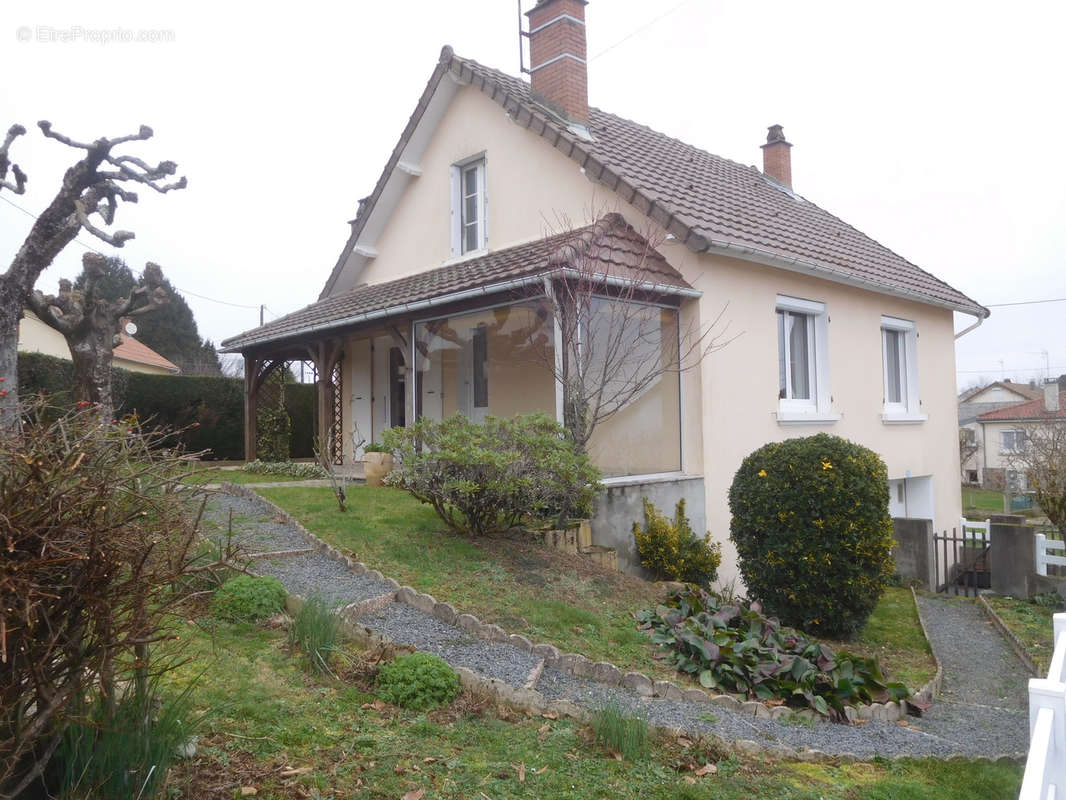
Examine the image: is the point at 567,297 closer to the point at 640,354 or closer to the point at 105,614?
the point at 640,354

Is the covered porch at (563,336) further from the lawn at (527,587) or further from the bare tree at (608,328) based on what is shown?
the lawn at (527,587)

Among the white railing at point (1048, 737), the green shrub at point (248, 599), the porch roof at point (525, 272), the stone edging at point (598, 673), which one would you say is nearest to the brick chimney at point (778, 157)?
the porch roof at point (525, 272)

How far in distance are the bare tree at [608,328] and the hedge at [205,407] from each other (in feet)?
32.3

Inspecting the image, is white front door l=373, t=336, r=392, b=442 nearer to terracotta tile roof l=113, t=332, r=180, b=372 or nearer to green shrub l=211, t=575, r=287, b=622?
green shrub l=211, t=575, r=287, b=622

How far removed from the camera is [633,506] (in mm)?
9461

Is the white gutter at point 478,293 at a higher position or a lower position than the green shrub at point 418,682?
higher

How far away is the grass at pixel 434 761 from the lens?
3.55m

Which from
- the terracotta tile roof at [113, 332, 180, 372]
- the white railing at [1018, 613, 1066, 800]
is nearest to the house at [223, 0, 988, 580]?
the white railing at [1018, 613, 1066, 800]

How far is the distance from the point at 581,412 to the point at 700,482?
239cm

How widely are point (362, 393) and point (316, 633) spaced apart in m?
10.9

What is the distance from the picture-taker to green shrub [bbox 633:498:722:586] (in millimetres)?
9227

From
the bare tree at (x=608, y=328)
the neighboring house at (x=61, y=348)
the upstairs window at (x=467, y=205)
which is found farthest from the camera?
the neighboring house at (x=61, y=348)

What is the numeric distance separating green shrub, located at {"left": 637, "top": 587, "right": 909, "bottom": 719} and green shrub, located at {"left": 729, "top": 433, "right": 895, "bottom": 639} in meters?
1.02

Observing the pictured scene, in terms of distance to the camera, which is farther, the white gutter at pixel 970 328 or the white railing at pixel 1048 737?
the white gutter at pixel 970 328
